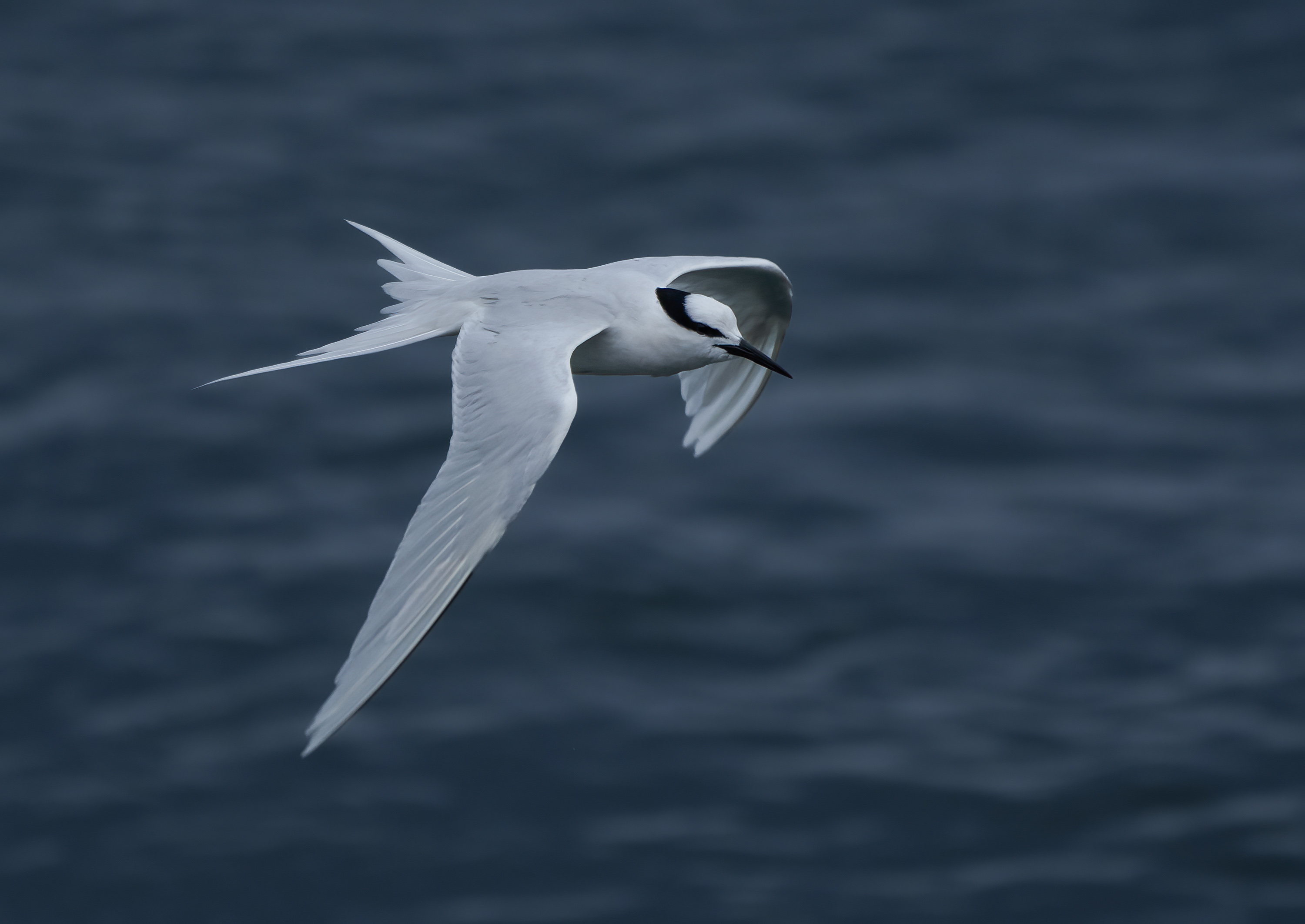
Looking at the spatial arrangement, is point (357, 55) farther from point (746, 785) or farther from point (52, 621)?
point (746, 785)

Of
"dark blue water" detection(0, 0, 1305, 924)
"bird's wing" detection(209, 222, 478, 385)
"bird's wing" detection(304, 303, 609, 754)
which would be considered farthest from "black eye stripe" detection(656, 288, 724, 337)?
"dark blue water" detection(0, 0, 1305, 924)

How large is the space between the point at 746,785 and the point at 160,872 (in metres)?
5.20

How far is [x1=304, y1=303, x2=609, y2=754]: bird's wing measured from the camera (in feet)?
20.1

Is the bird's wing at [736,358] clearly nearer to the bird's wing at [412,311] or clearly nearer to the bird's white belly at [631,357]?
the bird's white belly at [631,357]

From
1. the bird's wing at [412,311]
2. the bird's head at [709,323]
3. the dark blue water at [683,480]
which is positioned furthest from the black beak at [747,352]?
the dark blue water at [683,480]

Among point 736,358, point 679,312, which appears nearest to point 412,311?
point 679,312

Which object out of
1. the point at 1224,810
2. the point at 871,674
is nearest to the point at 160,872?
the point at 871,674

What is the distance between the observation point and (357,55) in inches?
880

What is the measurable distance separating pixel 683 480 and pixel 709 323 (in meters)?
9.74

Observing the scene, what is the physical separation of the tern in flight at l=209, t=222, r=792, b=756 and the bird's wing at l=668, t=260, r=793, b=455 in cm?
1

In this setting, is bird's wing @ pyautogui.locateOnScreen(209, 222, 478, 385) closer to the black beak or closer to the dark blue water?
the black beak

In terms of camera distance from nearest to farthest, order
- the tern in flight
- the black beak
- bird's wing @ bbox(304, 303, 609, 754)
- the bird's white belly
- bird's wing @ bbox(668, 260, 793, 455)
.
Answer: bird's wing @ bbox(304, 303, 609, 754) < the tern in flight < the bird's white belly < the black beak < bird's wing @ bbox(668, 260, 793, 455)

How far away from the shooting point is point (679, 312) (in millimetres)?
8078

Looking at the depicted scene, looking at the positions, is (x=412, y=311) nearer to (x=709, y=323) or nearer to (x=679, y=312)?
(x=679, y=312)
